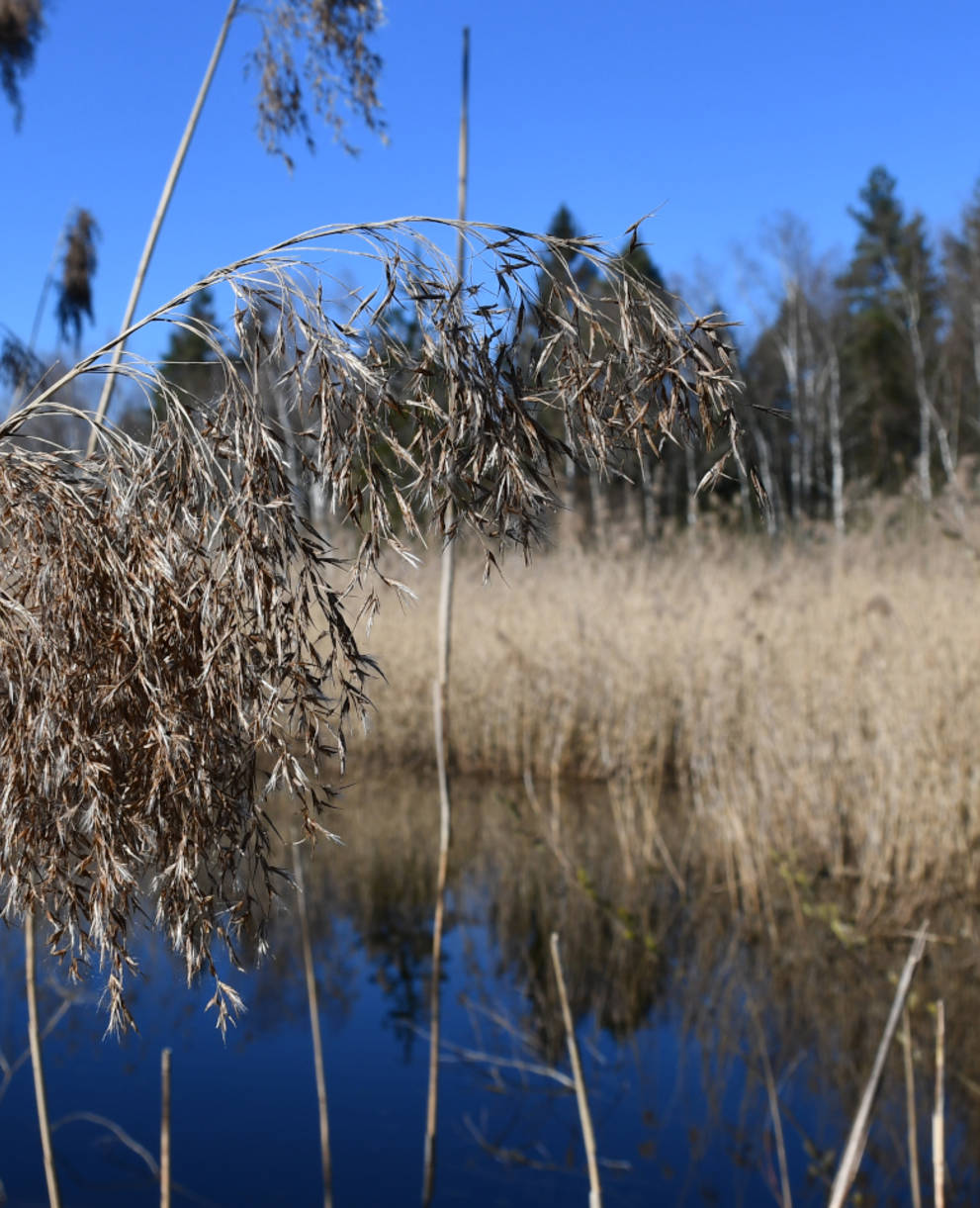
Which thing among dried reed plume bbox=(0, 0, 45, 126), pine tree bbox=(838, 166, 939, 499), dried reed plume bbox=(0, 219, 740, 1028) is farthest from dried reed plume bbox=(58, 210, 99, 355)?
pine tree bbox=(838, 166, 939, 499)

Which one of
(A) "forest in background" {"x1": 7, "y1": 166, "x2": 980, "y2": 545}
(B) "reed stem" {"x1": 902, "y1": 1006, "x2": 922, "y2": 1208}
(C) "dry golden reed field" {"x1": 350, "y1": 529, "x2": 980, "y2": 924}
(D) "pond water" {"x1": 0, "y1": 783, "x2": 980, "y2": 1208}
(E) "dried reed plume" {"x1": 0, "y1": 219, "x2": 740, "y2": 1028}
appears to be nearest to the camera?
(E) "dried reed plume" {"x1": 0, "y1": 219, "x2": 740, "y2": 1028}

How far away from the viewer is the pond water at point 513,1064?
3.05 meters

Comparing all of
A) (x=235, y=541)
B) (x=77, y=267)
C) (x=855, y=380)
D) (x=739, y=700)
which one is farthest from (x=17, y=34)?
(x=855, y=380)

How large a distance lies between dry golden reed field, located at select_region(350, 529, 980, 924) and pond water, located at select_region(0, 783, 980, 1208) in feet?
1.45

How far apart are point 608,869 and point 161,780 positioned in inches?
189

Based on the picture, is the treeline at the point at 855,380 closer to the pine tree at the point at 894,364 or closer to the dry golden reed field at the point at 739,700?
the pine tree at the point at 894,364

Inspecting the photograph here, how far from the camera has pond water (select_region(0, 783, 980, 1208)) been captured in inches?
120

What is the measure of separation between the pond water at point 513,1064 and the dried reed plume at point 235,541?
202cm

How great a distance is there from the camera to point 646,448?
31.2 inches

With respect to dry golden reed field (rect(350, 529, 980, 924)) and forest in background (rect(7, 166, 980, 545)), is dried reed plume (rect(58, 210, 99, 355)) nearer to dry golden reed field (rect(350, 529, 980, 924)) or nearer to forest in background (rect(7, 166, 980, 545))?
dry golden reed field (rect(350, 529, 980, 924))

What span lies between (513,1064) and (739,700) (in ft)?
12.9

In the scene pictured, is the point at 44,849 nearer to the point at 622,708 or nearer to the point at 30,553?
the point at 30,553

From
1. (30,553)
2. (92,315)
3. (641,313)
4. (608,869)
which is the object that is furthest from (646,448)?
(608,869)

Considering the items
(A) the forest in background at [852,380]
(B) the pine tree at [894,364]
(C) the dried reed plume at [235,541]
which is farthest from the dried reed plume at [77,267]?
(B) the pine tree at [894,364]
